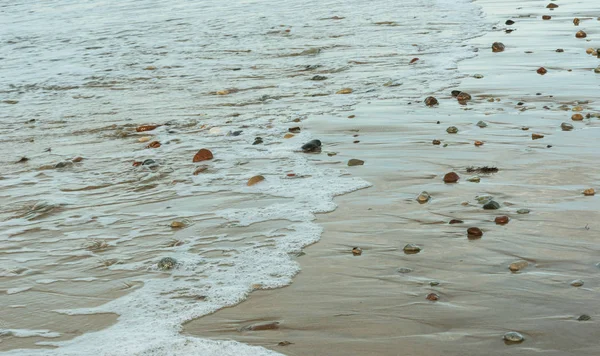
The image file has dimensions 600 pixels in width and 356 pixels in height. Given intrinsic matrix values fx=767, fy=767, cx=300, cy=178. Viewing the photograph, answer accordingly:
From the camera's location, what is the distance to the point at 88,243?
13.7 feet

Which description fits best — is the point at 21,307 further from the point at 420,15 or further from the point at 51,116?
the point at 420,15

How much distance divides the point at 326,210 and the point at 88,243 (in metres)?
1.34

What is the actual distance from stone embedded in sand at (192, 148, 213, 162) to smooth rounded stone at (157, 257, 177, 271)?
2065 millimetres

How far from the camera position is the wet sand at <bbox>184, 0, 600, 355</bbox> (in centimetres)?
292

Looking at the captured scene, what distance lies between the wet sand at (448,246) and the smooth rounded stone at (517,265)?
0.03 meters

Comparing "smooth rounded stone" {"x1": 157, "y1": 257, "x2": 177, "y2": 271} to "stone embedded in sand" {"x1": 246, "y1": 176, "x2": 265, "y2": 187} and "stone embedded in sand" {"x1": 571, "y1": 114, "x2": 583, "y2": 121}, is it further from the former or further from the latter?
"stone embedded in sand" {"x1": 571, "y1": 114, "x2": 583, "y2": 121}

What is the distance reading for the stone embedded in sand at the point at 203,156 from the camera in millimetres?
5777

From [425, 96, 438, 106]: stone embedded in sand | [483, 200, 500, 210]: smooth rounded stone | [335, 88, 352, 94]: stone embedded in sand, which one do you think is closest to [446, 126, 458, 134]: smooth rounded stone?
[425, 96, 438, 106]: stone embedded in sand

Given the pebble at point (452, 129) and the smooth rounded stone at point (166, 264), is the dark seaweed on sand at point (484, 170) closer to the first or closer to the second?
the pebble at point (452, 129)

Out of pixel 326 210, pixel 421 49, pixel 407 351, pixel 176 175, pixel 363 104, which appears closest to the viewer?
pixel 407 351

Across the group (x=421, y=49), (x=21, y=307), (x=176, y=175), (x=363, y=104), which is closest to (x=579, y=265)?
(x=21, y=307)

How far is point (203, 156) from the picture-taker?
579cm

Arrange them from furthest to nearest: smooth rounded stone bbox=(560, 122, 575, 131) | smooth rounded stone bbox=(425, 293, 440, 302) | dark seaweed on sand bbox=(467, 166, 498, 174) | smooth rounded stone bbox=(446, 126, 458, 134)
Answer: smooth rounded stone bbox=(446, 126, 458, 134) < smooth rounded stone bbox=(560, 122, 575, 131) < dark seaweed on sand bbox=(467, 166, 498, 174) < smooth rounded stone bbox=(425, 293, 440, 302)

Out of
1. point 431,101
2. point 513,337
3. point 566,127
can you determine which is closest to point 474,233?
point 513,337
